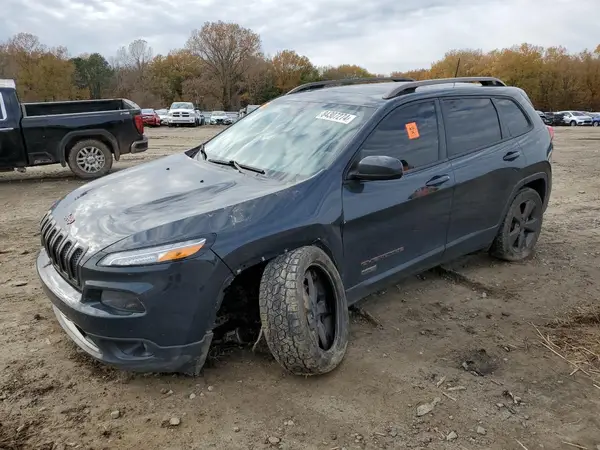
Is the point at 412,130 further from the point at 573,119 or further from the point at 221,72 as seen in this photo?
the point at 221,72

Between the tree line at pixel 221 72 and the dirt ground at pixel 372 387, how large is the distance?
6264cm

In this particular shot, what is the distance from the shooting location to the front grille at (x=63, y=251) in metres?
2.87

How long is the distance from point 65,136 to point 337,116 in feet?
24.1

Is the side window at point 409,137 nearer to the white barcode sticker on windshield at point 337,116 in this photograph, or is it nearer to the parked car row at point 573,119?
the white barcode sticker on windshield at point 337,116

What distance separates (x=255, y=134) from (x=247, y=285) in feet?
4.92

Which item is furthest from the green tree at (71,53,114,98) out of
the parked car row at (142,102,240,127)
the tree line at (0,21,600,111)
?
the parked car row at (142,102,240,127)

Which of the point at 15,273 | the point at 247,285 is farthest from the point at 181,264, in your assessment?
the point at 15,273

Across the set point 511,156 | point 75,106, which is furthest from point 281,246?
point 75,106

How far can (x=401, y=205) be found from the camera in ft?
12.1

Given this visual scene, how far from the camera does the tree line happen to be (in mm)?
61875

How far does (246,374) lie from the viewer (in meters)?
3.15

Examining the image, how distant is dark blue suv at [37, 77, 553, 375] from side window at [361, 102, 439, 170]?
13 millimetres

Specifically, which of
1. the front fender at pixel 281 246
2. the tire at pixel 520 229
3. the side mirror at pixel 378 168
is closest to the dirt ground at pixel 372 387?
the tire at pixel 520 229

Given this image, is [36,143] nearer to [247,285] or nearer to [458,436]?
[247,285]
